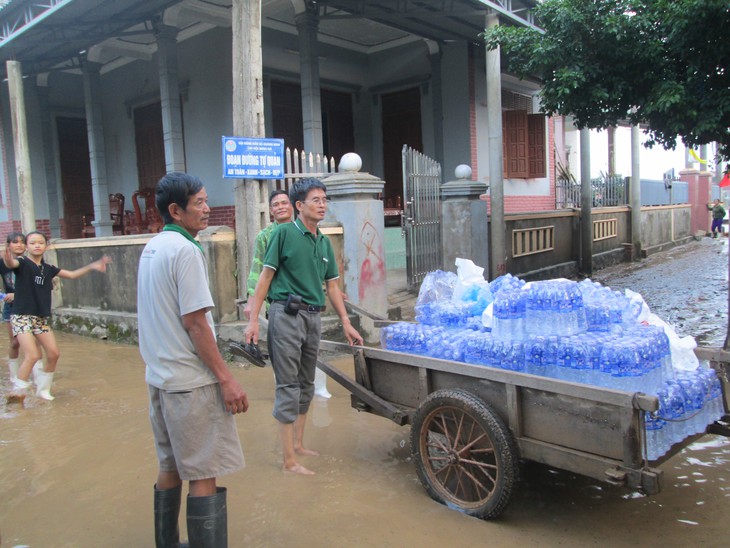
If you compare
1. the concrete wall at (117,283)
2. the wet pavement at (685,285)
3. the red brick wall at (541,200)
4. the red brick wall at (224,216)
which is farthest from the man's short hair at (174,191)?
the red brick wall at (541,200)

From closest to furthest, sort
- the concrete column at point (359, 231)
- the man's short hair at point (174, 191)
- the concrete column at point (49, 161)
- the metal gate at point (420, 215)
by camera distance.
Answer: the man's short hair at point (174, 191) < the concrete column at point (359, 231) < the metal gate at point (420, 215) < the concrete column at point (49, 161)

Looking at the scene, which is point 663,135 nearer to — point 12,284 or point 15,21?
point 12,284

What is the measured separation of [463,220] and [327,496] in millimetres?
6434

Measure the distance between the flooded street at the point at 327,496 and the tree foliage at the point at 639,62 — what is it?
13.6 feet

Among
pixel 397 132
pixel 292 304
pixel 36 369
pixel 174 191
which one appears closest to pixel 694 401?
pixel 292 304

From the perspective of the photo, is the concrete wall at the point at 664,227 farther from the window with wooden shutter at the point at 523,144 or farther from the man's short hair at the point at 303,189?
the man's short hair at the point at 303,189

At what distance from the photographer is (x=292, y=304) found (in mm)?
3498

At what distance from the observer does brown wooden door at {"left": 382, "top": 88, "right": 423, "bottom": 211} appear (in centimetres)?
1321

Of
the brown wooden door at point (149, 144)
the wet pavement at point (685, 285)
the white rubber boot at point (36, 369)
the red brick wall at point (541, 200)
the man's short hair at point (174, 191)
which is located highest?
the brown wooden door at point (149, 144)

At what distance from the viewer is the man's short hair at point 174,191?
2.38m

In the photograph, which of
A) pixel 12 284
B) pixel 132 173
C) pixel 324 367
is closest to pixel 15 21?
pixel 132 173

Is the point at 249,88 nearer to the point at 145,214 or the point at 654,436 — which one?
the point at 654,436

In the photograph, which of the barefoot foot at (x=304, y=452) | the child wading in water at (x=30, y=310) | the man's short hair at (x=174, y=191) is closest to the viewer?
the man's short hair at (x=174, y=191)

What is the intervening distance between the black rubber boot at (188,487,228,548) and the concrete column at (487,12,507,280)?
288 inches
